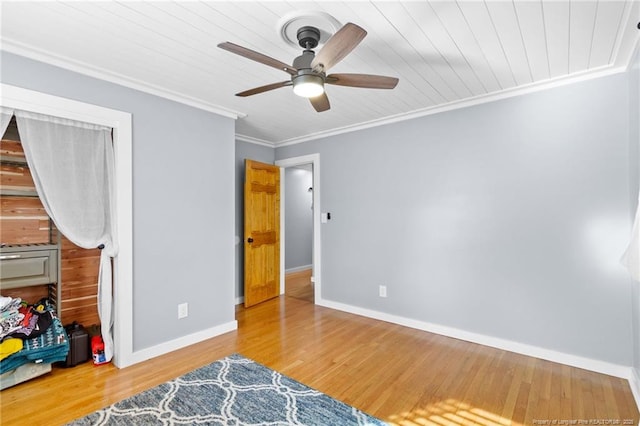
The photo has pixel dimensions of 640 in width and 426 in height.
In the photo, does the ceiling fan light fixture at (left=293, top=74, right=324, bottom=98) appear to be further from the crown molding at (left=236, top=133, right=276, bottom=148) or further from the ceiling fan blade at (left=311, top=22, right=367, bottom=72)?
the crown molding at (left=236, top=133, right=276, bottom=148)

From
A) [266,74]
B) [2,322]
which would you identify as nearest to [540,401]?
[266,74]

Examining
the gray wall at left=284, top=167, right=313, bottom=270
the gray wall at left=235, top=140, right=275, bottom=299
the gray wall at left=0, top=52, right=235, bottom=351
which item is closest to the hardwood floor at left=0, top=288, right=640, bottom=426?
the gray wall at left=0, top=52, right=235, bottom=351

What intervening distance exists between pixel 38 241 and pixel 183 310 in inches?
60.1

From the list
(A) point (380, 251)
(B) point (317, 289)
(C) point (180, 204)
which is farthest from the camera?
(B) point (317, 289)

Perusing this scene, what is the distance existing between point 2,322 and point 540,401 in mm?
3867

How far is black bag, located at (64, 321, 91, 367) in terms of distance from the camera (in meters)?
2.57

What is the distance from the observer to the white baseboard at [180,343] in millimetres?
2706

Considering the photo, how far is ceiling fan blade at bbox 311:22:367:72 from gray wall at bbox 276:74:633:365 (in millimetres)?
2002

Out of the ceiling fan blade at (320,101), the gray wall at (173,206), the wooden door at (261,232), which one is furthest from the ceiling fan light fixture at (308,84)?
the wooden door at (261,232)

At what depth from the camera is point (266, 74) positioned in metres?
2.49

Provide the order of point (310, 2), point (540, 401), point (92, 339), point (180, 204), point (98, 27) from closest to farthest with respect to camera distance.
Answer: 1. point (310, 2)
2. point (98, 27)
3. point (540, 401)
4. point (92, 339)
5. point (180, 204)

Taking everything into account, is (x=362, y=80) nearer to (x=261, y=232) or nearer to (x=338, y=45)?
(x=338, y=45)

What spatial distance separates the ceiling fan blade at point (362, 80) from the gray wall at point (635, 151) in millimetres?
1635

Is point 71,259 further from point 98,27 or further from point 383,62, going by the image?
point 383,62
